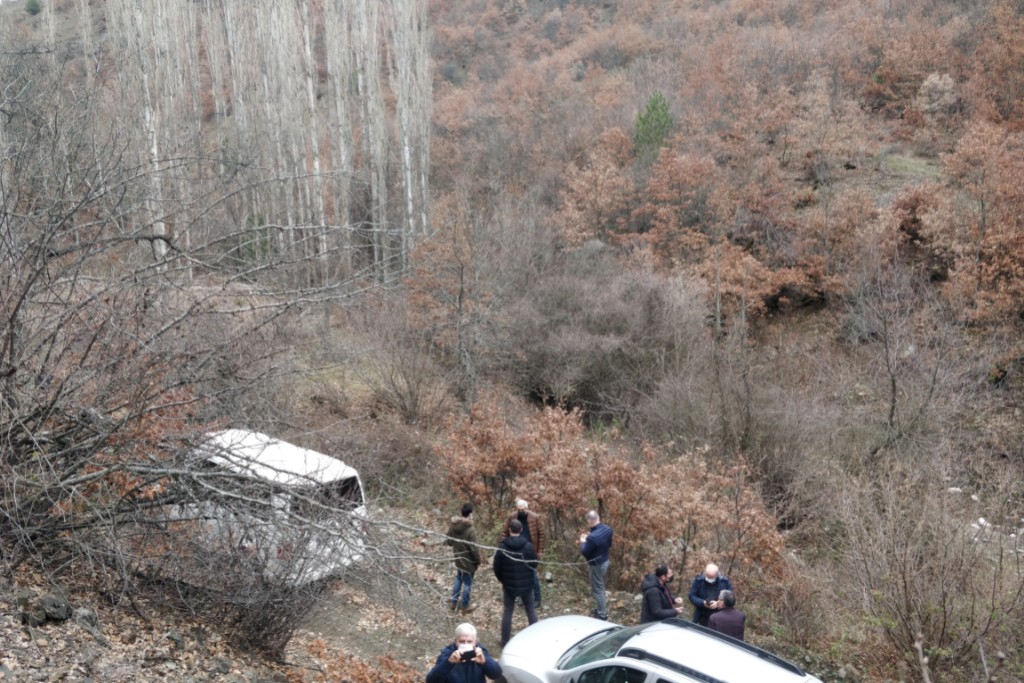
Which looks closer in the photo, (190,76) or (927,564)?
(927,564)

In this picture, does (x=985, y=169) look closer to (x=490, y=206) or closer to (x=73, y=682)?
(x=490, y=206)

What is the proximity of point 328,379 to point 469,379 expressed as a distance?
122 inches

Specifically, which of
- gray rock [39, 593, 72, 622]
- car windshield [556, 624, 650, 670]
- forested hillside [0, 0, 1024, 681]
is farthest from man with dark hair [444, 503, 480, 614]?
gray rock [39, 593, 72, 622]

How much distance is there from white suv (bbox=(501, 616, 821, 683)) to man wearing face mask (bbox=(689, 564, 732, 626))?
1.08 meters

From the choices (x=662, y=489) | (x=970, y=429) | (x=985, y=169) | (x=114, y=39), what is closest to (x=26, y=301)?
(x=662, y=489)

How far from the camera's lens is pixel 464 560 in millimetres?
10031

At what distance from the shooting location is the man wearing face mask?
888cm

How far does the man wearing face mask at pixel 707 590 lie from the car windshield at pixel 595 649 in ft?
3.87

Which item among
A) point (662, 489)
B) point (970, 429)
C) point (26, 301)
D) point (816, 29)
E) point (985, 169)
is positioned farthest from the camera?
point (816, 29)

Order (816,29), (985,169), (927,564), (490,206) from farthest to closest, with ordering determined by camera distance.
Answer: (816,29)
(490,206)
(985,169)
(927,564)

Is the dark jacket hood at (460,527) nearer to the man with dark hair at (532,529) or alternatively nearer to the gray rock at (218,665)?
the man with dark hair at (532,529)

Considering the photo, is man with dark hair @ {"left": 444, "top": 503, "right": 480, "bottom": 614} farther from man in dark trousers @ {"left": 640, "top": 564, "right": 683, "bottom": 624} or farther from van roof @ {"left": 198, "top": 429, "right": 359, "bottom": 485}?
man in dark trousers @ {"left": 640, "top": 564, "right": 683, "bottom": 624}

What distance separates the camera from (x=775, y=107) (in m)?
30.1

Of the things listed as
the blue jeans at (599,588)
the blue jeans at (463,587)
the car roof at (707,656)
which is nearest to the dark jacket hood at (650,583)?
the blue jeans at (599,588)
